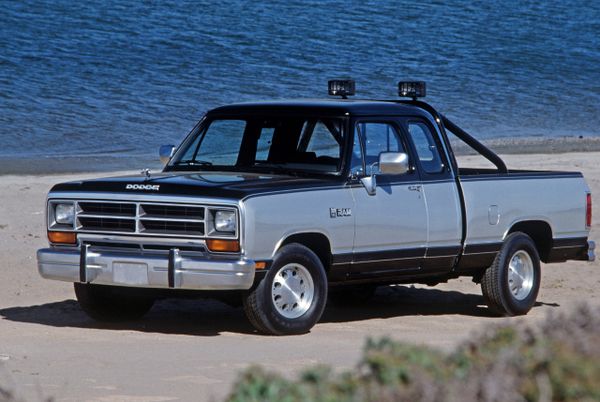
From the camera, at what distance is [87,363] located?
8344 mm

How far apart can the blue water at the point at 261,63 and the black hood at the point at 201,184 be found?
15623 mm

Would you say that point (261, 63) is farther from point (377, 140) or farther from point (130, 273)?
point (130, 273)

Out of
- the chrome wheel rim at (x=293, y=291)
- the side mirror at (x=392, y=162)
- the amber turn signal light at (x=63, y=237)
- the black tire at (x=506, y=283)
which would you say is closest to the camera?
the chrome wheel rim at (x=293, y=291)

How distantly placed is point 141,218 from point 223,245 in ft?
2.11

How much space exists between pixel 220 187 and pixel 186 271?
632 millimetres

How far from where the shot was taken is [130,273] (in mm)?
9289

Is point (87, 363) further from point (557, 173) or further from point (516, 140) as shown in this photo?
point (516, 140)

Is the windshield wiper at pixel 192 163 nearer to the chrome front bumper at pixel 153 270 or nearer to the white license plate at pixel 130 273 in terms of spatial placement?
the chrome front bumper at pixel 153 270

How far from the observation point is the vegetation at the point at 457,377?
411cm

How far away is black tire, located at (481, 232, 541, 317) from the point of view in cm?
1107

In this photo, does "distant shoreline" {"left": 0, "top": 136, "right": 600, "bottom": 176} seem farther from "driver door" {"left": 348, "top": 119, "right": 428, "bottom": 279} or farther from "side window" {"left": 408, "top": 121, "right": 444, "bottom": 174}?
"driver door" {"left": 348, "top": 119, "right": 428, "bottom": 279}

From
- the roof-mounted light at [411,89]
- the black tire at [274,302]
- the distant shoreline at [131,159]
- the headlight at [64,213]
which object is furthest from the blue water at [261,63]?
the black tire at [274,302]

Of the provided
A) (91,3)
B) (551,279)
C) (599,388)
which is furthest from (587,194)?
(91,3)

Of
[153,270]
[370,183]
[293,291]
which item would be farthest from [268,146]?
[153,270]
